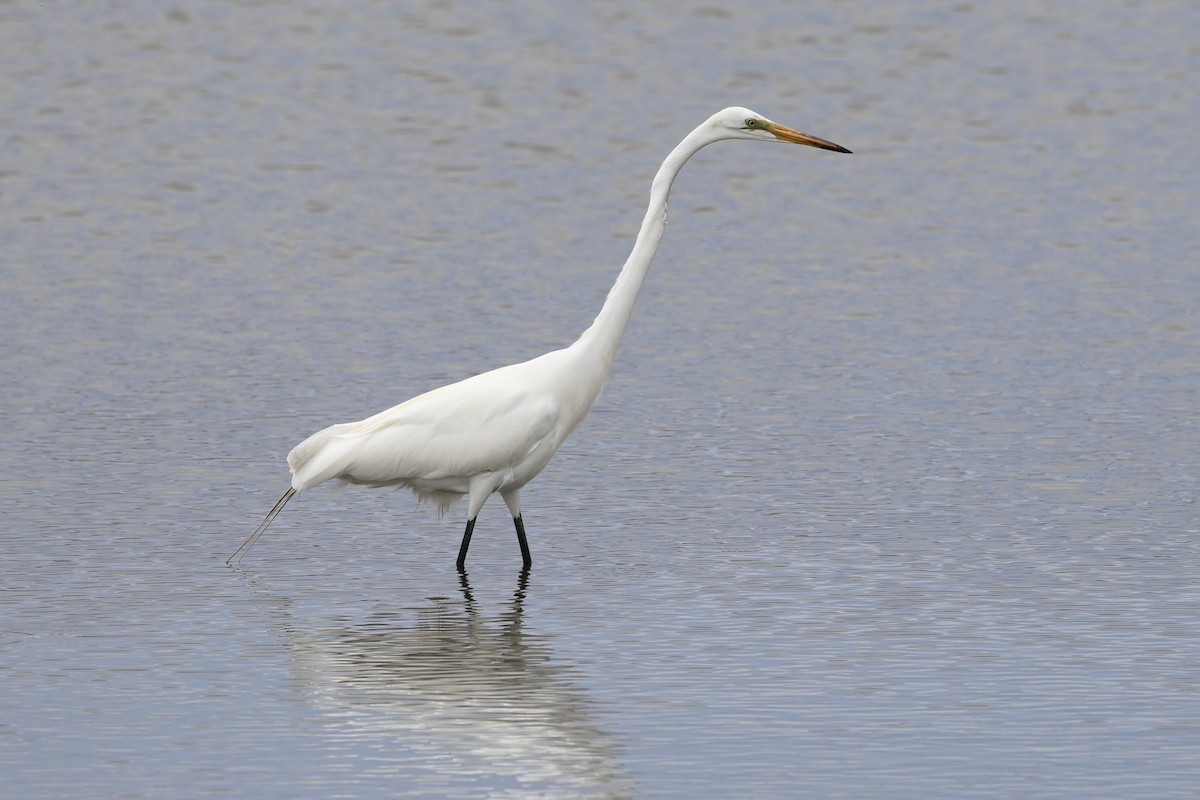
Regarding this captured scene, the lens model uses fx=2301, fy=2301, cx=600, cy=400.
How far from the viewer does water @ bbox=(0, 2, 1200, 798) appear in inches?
307

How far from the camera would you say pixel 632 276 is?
10555 mm

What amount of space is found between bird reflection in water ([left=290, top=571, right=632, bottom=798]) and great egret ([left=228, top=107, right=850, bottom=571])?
67 centimetres

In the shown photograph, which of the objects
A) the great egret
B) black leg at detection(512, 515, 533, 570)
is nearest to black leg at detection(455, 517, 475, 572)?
the great egret

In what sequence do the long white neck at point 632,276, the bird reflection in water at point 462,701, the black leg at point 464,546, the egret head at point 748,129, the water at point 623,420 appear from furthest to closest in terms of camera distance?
the egret head at point 748,129 < the long white neck at point 632,276 < the black leg at point 464,546 < the water at point 623,420 < the bird reflection in water at point 462,701

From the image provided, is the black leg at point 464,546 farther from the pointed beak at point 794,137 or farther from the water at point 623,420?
the pointed beak at point 794,137

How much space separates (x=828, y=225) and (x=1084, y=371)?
5106 mm

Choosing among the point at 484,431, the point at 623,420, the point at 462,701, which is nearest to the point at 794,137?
the point at 484,431

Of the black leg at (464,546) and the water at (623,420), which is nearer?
the water at (623,420)

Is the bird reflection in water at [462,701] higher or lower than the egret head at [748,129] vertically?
lower

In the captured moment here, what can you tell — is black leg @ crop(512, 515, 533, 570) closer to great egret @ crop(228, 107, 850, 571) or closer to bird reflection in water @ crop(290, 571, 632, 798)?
great egret @ crop(228, 107, 850, 571)

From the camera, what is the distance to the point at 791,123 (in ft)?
75.1

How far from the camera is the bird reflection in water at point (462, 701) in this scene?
729cm

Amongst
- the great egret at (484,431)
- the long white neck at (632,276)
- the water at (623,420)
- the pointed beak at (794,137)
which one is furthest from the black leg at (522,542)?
the pointed beak at (794,137)

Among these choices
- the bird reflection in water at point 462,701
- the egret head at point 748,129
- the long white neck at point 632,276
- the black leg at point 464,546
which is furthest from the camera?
the egret head at point 748,129
